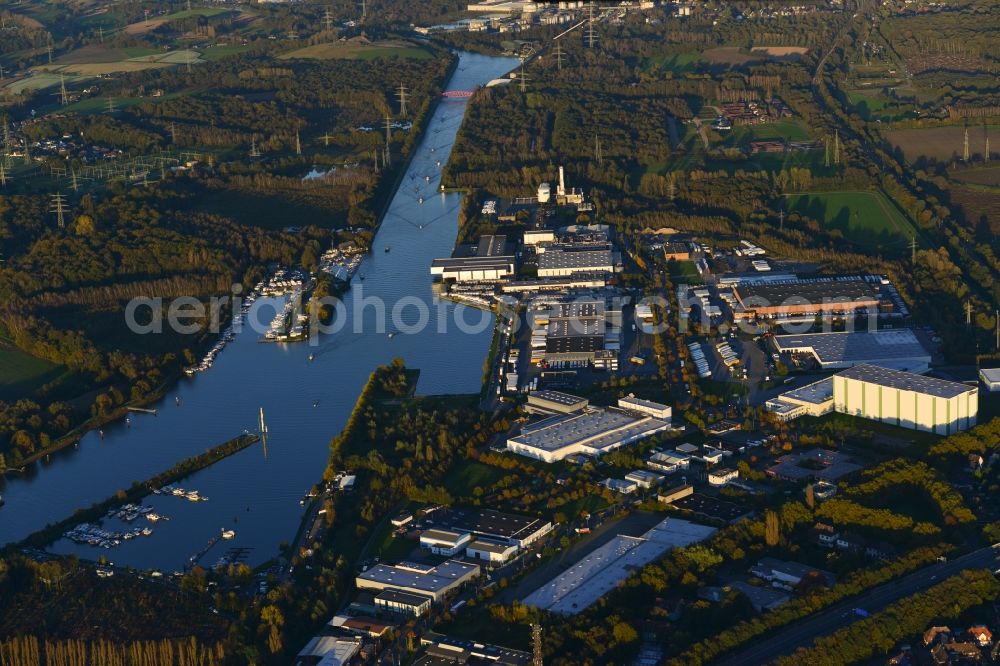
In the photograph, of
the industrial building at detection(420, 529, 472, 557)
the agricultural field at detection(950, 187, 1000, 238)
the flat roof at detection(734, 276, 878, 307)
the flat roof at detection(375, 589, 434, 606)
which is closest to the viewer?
the flat roof at detection(375, 589, 434, 606)

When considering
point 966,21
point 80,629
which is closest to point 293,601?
point 80,629

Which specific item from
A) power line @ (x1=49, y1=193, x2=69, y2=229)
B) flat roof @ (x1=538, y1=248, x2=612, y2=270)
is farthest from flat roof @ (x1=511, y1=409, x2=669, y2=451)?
power line @ (x1=49, y1=193, x2=69, y2=229)

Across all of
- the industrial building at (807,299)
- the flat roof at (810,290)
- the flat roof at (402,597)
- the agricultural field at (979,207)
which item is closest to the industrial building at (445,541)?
the flat roof at (402,597)

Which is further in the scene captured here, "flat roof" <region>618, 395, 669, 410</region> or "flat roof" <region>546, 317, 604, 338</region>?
"flat roof" <region>546, 317, 604, 338</region>

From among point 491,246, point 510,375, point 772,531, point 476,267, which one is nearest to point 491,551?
point 772,531

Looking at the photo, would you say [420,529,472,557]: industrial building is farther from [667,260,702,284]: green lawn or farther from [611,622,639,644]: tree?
[667,260,702,284]: green lawn

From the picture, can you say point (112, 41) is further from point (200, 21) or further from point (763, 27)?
point (763, 27)

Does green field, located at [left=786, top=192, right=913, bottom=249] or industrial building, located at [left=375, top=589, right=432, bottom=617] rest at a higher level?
green field, located at [left=786, top=192, right=913, bottom=249]
